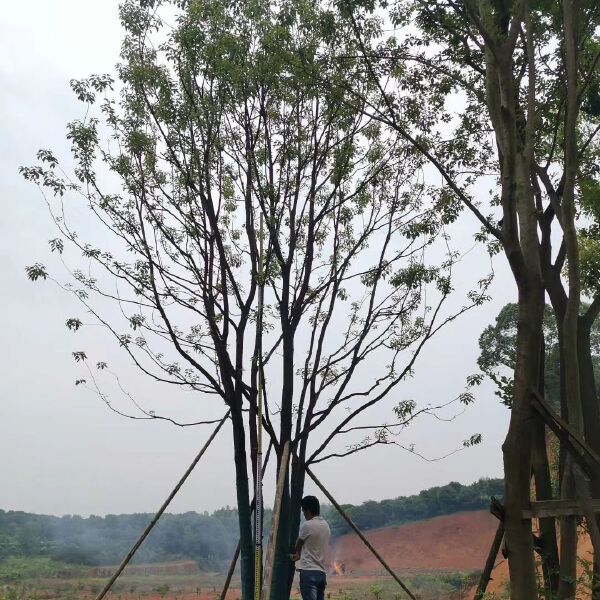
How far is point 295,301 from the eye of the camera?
31.1 feet

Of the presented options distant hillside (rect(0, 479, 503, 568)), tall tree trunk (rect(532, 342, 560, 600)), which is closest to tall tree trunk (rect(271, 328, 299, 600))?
tall tree trunk (rect(532, 342, 560, 600))

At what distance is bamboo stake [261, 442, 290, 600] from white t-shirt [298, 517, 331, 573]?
1.04ft

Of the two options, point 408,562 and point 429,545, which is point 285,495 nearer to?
point 408,562

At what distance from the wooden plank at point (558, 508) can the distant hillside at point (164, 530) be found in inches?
932

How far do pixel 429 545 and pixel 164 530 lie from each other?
12.7m

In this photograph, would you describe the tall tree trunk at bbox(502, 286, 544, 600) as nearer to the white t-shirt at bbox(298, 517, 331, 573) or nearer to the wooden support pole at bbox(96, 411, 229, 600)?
the white t-shirt at bbox(298, 517, 331, 573)

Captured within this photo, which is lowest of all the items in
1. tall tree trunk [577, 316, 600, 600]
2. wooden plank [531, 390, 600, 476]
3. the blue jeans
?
the blue jeans

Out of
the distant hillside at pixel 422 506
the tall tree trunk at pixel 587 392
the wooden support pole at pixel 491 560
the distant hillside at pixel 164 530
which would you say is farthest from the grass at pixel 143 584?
the wooden support pole at pixel 491 560

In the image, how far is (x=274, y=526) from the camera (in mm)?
7762

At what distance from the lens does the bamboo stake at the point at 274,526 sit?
7.26m

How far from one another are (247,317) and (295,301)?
0.61m

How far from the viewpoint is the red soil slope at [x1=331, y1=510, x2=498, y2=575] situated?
3547 centimetres

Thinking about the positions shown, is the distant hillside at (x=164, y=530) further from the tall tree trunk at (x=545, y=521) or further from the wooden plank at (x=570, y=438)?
the wooden plank at (x=570, y=438)

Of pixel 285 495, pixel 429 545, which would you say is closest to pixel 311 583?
pixel 285 495
